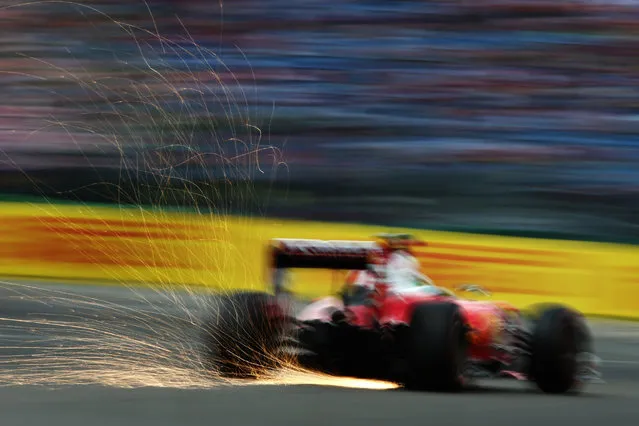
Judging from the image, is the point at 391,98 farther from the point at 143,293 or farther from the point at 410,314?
the point at 410,314

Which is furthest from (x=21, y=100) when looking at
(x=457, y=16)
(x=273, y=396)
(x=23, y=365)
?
(x=273, y=396)

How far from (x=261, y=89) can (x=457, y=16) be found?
3207 mm

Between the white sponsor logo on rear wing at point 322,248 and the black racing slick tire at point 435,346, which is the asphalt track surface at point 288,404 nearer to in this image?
the black racing slick tire at point 435,346

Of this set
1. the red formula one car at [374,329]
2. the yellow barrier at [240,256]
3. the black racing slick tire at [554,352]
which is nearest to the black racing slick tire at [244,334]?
the red formula one car at [374,329]

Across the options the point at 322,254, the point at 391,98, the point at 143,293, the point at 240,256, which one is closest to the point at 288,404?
the point at 322,254

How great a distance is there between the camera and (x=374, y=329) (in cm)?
839

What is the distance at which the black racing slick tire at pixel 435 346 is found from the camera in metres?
7.87

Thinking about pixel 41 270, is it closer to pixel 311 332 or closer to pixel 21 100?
pixel 21 100

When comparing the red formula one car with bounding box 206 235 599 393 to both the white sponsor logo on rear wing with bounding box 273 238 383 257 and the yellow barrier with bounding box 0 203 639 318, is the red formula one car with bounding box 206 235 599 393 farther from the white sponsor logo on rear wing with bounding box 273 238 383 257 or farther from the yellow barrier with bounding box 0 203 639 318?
the yellow barrier with bounding box 0 203 639 318

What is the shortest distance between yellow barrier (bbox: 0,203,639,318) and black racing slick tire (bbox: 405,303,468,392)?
24.0ft

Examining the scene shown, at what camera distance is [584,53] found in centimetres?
2062

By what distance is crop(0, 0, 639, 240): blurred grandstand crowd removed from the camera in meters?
19.6

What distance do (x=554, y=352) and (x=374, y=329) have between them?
1.30m

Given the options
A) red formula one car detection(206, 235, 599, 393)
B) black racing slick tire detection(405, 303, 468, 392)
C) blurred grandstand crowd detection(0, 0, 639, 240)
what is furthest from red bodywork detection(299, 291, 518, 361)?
blurred grandstand crowd detection(0, 0, 639, 240)
